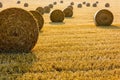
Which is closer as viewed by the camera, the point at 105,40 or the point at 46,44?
the point at 46,44

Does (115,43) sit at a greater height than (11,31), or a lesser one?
lesser

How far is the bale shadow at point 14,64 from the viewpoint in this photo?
997 cm

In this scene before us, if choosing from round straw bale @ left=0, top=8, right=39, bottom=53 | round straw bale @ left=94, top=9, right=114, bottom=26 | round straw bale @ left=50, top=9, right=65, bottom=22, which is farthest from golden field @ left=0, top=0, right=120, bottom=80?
round straw bale @ left=50, top=9, right=65, bottom=22

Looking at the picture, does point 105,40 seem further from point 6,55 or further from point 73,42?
point 6,55

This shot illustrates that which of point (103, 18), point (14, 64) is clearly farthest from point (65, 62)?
point (103, 18)

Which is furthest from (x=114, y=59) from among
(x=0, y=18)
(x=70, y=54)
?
(x=0, y=18)

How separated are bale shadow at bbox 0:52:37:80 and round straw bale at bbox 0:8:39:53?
507 mm

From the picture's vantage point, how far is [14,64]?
36.0ft

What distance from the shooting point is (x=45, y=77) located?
31.8 feet

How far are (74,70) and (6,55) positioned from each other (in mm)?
3298

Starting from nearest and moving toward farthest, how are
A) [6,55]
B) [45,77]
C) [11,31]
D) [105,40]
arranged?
[45,77]
[6,55]
[11,31]
[105,40]

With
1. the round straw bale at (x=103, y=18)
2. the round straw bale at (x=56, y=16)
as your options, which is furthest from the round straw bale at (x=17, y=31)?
the round straw bale at (x=56, y=16)

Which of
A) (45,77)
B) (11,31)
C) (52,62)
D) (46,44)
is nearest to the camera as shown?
(45,77)

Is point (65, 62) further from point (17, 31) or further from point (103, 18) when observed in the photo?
point (103, 18)
